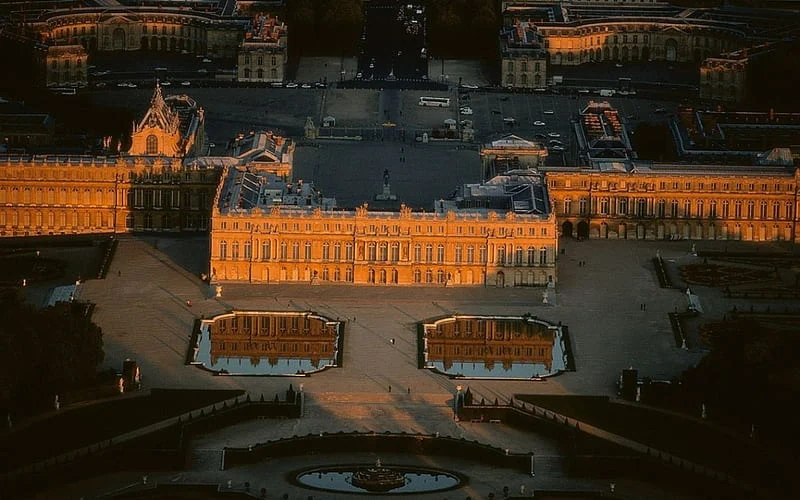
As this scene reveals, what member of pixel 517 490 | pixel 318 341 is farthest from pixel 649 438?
pixel 318 341

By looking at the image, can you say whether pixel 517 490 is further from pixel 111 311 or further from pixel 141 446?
pixel 111 311

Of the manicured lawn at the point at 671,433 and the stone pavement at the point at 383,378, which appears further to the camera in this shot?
the stone pavement at the point at 383,378

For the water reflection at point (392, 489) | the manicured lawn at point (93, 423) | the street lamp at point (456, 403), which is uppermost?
the street lamp at point (456, 403)

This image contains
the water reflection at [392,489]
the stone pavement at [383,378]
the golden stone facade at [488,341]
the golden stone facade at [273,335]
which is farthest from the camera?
the golden stone facade at [273,335]

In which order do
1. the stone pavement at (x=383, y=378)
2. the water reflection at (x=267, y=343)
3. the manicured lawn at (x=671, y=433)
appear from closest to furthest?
the manicured lawn at (x=671, y=433), the stone pavement at (x=383, y=378), the water reflection at (x=267, y=343)

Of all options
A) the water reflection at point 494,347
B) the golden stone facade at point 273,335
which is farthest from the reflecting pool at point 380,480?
the golden stone facade at point 273,335

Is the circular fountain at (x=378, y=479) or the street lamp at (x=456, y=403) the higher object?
the street lamp at (x=456, y=403)

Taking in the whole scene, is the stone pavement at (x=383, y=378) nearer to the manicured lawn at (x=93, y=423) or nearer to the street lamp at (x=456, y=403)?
the street lamp at (x=456, y=403)

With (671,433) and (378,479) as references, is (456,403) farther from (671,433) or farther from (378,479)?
(378,479)
